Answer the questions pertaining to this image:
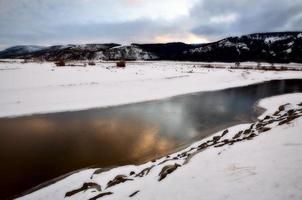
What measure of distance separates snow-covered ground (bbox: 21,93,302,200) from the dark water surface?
1383 millimetres

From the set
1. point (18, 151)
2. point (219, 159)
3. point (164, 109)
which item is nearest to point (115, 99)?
point (164, 109)

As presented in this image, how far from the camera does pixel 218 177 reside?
225 inches

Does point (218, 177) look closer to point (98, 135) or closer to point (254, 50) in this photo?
point (98, 135)

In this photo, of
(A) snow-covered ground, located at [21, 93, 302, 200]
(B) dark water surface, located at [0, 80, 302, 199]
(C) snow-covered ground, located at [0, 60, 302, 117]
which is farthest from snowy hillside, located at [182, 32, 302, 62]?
(A) snow-covered ground, located at [21, 93, 302, 200]

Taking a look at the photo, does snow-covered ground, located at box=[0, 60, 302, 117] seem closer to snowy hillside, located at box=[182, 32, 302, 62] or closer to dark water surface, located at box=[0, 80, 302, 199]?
dark water surface, located at box=[0, 80, 302, 199]

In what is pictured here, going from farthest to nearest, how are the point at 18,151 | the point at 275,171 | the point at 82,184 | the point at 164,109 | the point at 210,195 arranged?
the point at 164,109, the point at 18,151, the point at 82,184, the point at 275,171, the point at 210,195

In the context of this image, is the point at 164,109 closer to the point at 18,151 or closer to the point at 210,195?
the point at 18,151

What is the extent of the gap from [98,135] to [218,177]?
854cm

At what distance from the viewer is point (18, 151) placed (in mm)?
10984

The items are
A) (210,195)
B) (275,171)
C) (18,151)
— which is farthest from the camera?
(18,151)

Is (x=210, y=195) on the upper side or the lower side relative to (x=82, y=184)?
upper

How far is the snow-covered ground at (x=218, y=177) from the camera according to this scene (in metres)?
4.83

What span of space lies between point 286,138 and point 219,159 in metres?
2.22

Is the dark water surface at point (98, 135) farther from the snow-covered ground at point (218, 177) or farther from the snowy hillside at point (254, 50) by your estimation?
the snowy hillside at point (254, 50)
